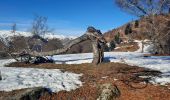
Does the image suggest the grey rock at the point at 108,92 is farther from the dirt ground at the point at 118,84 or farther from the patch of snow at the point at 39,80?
the patch of snow at the point at 39,80

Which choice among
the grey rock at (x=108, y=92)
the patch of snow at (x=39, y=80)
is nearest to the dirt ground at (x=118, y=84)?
the grey rock at (x=108, y=92)

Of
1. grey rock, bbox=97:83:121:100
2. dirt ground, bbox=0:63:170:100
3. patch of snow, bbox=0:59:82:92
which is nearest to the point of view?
dirt ground, bbox=0:63:170:100

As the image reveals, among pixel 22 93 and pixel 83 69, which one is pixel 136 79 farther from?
pixel 22 93

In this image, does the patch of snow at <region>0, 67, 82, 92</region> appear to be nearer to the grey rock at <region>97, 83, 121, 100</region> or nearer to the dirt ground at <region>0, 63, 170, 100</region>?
the dirt ground at <region>0, 63, 170, 100</region>

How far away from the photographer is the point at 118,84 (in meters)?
15.1

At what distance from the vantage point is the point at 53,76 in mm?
16391

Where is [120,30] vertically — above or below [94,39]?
above

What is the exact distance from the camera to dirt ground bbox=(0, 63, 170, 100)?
1377 cm

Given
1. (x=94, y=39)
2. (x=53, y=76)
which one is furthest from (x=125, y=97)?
(x=94, y=39)

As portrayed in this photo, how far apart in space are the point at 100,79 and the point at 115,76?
3.16ft

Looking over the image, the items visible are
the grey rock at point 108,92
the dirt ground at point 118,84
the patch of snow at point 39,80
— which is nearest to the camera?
the dirt ground at point 118,84

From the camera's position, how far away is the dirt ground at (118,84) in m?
13.8

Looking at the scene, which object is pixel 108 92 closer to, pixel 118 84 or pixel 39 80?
pixel 118 84

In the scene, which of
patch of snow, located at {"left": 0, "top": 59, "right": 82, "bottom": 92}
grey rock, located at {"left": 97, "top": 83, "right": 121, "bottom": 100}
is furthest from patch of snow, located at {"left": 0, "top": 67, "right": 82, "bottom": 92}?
grey rock, located at {"left": 97, "top": 83, "right": 121, "bottom": 100}
